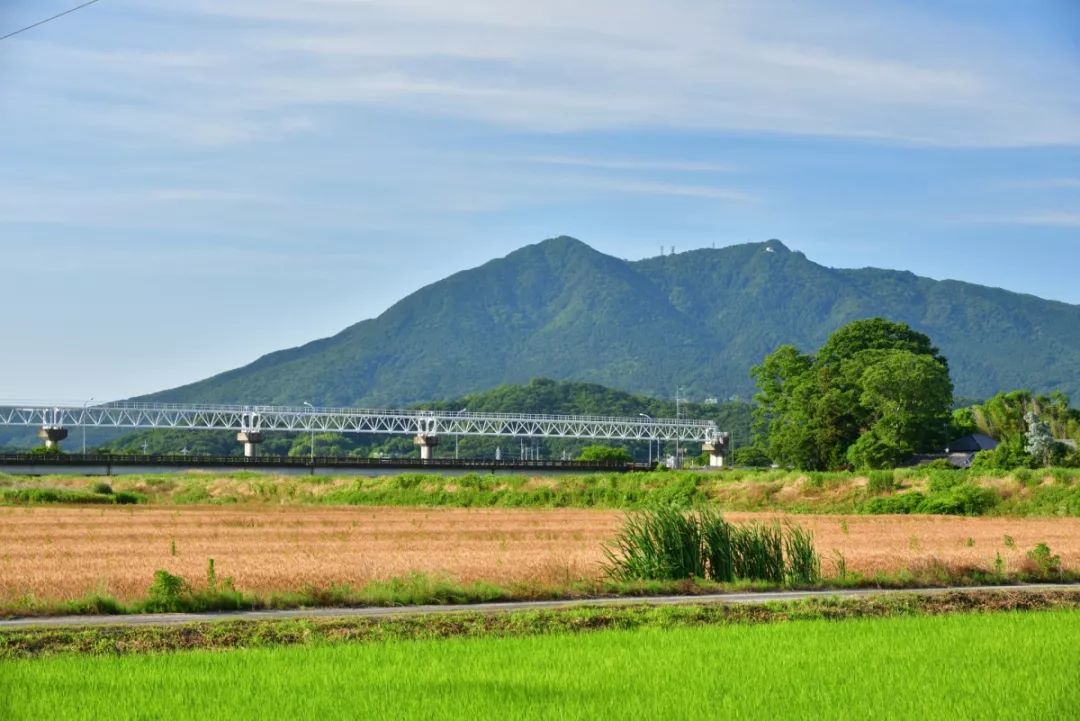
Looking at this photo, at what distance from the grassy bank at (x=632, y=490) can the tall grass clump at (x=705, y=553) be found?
3192 cm

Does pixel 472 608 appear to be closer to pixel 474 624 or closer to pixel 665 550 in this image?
pixel 474 624

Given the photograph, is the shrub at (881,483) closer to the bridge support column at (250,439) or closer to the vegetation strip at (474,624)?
the vegetation strip at (474,624)

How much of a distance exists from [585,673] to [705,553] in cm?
1165

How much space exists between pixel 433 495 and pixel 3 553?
57.7 metres

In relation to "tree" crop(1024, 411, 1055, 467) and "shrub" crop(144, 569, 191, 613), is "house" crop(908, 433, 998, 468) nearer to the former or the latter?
"tree" crop(1024, 411, 1055, 467)

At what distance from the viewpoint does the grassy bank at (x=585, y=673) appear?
15.5m

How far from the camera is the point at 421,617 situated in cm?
2300

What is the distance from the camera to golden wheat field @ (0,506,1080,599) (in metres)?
29.3

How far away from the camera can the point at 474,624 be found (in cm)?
2234

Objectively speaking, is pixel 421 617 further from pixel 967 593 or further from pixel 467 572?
pixel 967 593

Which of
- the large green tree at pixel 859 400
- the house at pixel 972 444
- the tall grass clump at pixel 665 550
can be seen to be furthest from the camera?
the house at pixel 972 444

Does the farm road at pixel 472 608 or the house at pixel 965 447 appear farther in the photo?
the house at pixel 965 447

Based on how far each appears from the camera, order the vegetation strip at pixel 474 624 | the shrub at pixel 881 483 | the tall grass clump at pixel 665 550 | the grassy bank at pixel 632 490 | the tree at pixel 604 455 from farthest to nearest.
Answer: the tree at pixel 604 455
the shrub at pixel 881 483
the grassy bank at pixel 632 490
the tall grass clump at pixel 665 550
the vegetation strip at pixel 474 624

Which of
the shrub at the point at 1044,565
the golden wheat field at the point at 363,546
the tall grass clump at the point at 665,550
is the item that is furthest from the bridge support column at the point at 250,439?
the tall grass clump at the point at 665,550
